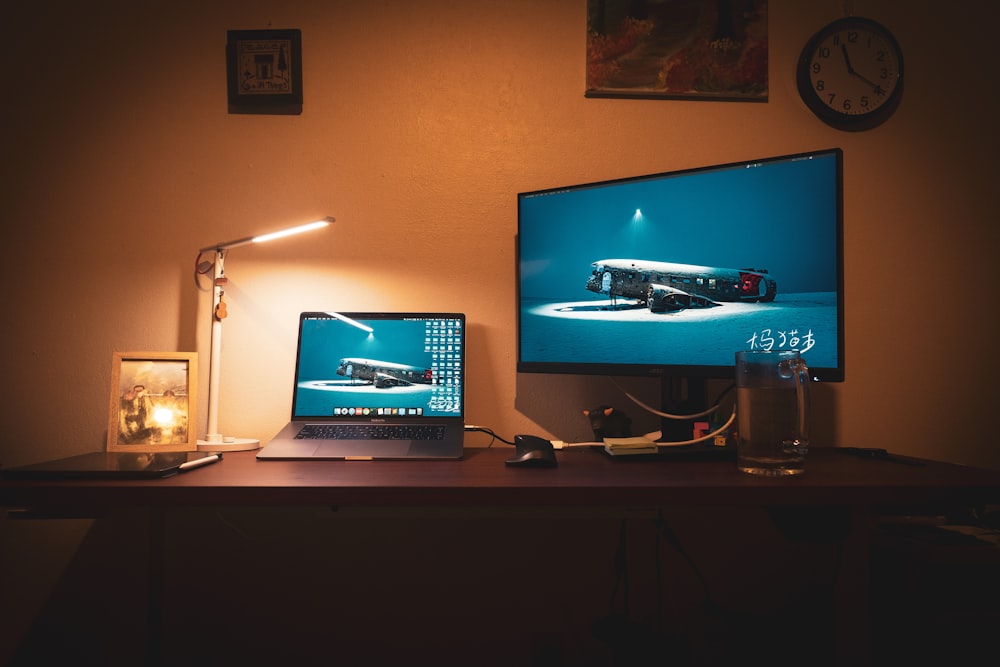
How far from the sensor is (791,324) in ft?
3.59

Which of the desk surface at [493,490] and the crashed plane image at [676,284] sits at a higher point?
the crashed plane image at [676,284]

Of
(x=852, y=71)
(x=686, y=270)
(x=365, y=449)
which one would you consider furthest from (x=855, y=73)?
(x=365, y=449)

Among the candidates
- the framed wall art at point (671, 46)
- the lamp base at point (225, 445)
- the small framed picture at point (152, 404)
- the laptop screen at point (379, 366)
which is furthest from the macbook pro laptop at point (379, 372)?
the framed wall art at point (671, 46)

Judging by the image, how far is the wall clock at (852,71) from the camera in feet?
4.94

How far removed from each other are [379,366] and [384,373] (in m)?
0.02

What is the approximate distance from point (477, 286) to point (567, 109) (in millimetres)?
541

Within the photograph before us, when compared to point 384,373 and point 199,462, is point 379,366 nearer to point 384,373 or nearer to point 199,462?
point 384,373

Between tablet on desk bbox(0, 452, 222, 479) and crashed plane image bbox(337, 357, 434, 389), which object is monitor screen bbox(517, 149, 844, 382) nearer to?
crashed plane image bbox(337, 357, 434, 389)

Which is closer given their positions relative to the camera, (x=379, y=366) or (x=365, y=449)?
(x=365, y=449)

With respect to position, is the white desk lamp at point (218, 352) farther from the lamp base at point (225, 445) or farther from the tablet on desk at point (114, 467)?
the tablet on desk at point (114, 467)

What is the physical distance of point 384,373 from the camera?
1.33m

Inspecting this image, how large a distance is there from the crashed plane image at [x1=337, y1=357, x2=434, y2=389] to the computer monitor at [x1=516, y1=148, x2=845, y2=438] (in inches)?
9.6

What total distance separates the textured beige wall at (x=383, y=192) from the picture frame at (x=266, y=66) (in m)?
0.04

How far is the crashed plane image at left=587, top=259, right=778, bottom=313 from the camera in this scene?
1.13m
